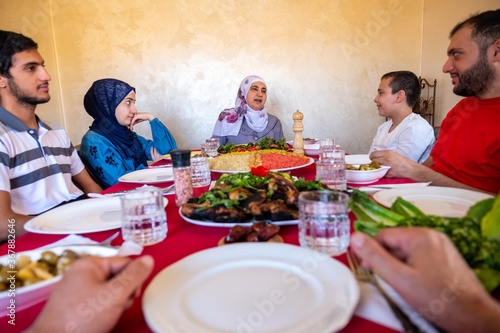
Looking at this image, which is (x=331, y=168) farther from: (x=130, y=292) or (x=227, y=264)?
(x=130, y=292)

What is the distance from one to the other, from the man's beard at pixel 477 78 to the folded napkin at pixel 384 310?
209cm

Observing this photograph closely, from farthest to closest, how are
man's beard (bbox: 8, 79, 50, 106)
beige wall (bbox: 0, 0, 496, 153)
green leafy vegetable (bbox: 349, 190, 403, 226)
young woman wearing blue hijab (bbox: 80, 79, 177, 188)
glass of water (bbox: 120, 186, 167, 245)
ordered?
1. beige wall (bbox: 0, 0, 496, 153)
2. young woman wearing blue hijab (bbox: 80, 79, 177, 188)
3. man's beard (bbox: 8, 79, 50, 106)
4. glass of water (bbox: 120, 186, 167, 245)
5. green leafy vegetable (bbox: 349, 190, 403, 226)

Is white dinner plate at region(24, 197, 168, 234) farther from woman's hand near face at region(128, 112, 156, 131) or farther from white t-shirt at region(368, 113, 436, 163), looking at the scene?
white t-shirt at region(368, 113, 436, 163)

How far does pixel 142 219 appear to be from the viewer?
37.2 inches

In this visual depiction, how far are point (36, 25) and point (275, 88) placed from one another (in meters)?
3.88

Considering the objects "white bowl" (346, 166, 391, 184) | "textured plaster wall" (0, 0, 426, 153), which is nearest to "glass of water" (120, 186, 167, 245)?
"white bowl" (346, 166, 391, 184)

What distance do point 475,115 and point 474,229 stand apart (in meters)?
1.96

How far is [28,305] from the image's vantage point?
24.5 inches

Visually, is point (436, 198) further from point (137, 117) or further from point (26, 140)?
point (137, 117)

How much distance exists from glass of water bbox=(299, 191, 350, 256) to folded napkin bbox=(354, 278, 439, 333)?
0.65 feet

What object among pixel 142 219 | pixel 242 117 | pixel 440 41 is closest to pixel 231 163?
pixel 142 219

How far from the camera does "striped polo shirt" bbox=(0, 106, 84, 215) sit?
72.1 inches

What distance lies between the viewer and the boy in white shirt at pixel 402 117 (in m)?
2.87

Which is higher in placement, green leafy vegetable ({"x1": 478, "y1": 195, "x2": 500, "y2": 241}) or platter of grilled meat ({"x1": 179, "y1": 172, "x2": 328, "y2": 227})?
green leafy vegetable ({"x1": 478, "y1": 195, "x2": 500, "y2": 241})
